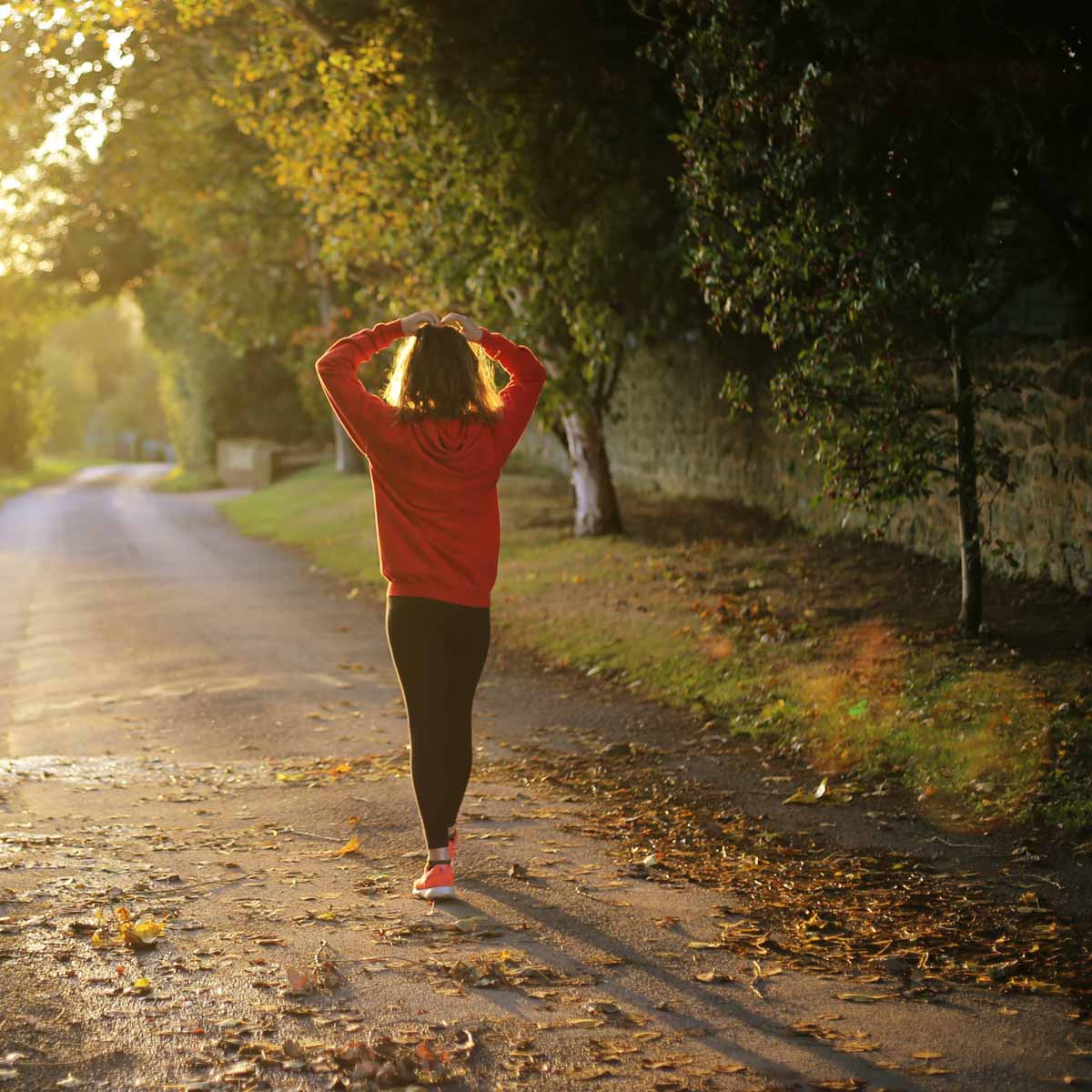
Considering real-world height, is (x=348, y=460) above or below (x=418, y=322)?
below

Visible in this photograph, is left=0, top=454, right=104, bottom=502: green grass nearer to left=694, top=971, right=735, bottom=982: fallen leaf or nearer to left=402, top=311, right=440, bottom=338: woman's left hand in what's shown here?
left=402, top=311, right=440, bottom=338: woman's left hand

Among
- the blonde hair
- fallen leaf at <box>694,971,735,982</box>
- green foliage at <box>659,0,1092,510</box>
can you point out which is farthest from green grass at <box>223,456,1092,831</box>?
the blonde hair

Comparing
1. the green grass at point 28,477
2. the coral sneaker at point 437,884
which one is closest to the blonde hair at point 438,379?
the coral sneaker at point 437,884

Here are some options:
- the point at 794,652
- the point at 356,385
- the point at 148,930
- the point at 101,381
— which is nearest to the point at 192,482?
the point at 794,652

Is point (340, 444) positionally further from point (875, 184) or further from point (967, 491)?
point (875, 184)

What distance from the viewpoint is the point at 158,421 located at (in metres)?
99.1

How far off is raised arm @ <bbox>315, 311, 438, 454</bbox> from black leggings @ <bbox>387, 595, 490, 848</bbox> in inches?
26.6

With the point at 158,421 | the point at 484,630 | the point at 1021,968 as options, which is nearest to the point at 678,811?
the point at 484,630

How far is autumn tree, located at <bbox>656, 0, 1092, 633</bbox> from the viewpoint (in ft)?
28.9

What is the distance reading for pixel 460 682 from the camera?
5.92 metres

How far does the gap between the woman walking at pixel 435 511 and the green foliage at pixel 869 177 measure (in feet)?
13.7

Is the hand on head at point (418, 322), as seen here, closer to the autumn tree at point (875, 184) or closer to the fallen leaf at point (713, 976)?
the fallen leaf at point (713, 976)

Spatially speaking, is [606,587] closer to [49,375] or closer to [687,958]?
[687,958]

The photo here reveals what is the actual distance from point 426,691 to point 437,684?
2.0 inches
